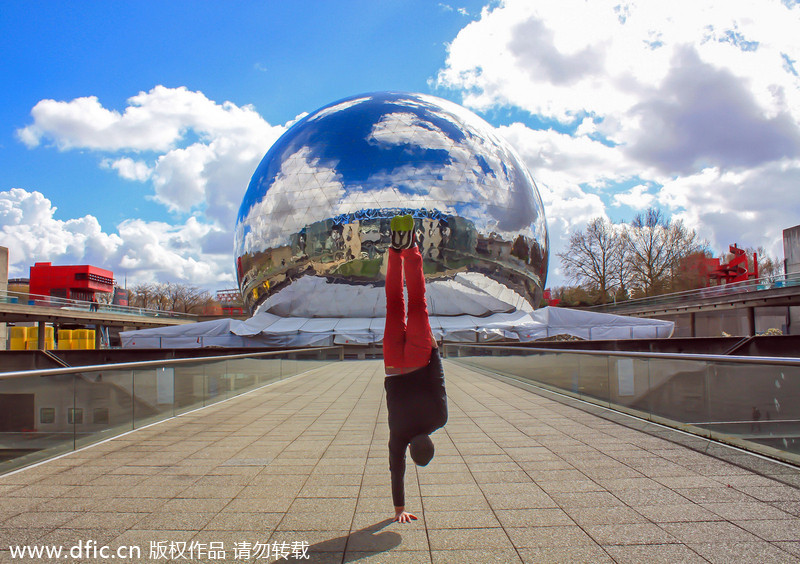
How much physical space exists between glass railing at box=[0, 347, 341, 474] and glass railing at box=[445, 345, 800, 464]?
5416mm

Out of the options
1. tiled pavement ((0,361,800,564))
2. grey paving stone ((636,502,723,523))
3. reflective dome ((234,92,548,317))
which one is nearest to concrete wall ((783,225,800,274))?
reflective dome ((234,92,548,317))

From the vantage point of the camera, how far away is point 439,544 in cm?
276

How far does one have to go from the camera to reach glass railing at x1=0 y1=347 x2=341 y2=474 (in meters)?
4.43

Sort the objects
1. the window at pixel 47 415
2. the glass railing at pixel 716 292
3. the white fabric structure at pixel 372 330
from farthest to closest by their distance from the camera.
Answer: the white fabric structure at pixel 372 330
the glass railing at pixel 716 292
the window at pixel 47 415

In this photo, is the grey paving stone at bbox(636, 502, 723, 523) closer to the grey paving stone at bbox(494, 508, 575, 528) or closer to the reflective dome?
the grey paving stone at bbox(494, 508, 575, 528)

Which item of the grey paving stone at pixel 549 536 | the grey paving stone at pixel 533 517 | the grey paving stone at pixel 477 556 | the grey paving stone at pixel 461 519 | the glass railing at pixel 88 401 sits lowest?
the grey paving stone at pixel 461 519

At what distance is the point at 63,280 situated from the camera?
2052 inches

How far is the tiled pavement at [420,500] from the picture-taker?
2.71 meters

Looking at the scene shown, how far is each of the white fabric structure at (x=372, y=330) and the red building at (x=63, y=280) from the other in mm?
28135

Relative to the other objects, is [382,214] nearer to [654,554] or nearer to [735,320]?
[654,554]

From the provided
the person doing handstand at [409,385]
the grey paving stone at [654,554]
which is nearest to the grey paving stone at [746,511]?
the grey paving stone at [654,554]

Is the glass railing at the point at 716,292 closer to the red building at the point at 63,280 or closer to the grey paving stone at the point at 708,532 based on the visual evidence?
the grey paving stone at the point at 708,532

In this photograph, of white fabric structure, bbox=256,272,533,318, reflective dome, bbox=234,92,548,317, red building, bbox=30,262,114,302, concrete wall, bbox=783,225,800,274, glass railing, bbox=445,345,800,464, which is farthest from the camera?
red building, bbox=30,262,114,302

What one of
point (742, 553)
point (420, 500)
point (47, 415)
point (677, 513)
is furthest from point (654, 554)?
point (47, 415)
